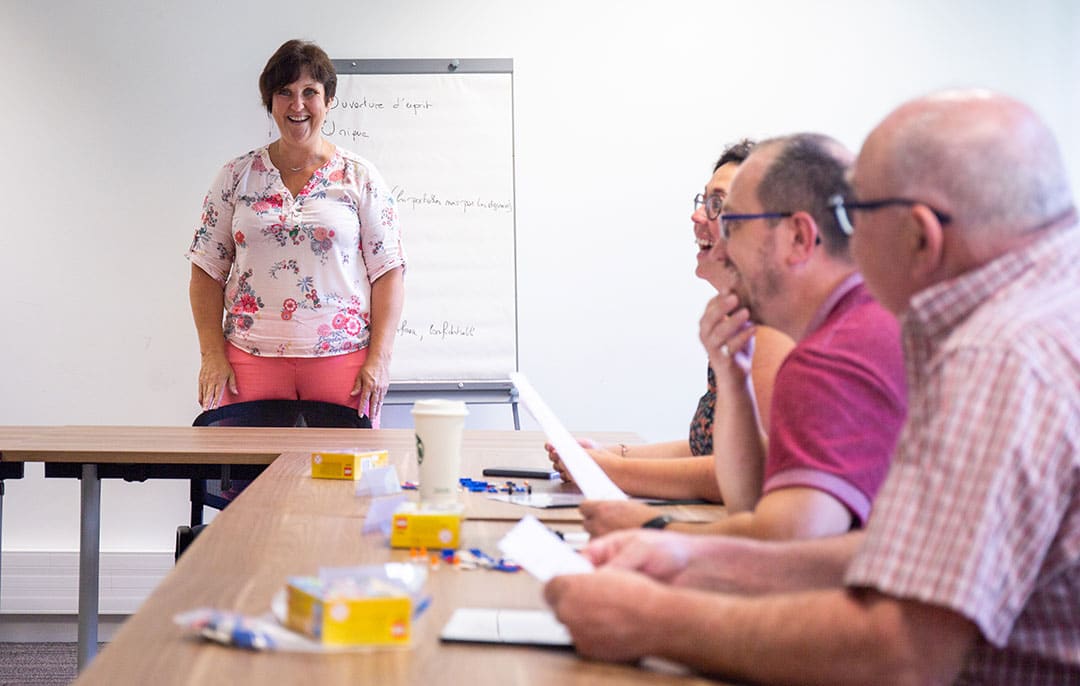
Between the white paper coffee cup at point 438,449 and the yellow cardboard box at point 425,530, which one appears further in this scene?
the white paper coffee cup at point 438,449

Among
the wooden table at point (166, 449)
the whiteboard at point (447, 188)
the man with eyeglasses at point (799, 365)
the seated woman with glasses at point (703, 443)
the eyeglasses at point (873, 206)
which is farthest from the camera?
the whiteboard at point (447, 188)

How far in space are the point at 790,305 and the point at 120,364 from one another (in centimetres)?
333

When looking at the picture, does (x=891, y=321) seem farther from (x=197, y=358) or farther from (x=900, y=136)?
(x=197, y=358)

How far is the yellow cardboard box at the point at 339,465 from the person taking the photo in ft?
6.35

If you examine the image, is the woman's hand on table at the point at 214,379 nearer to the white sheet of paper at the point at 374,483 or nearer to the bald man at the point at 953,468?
the white sheet of paper at the point at 374,483

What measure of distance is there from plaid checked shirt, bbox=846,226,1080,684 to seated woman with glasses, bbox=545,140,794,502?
756 millimetres

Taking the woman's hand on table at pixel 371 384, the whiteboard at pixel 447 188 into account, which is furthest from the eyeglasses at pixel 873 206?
the whiteboard at pixel 447 188

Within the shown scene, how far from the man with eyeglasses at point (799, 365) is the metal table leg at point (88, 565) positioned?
57.7 inches

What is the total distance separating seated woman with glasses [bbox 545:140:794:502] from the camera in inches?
66.0

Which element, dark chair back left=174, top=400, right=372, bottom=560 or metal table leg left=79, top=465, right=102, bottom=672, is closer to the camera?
metal table leg left=79, top=465, right=102, bottom=672

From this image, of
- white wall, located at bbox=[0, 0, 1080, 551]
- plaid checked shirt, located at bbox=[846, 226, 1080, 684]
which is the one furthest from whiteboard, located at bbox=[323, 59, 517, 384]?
plaid checked shirt, located at bbox=[846, 226, 1080, 684]

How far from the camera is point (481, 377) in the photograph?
4.15 metres

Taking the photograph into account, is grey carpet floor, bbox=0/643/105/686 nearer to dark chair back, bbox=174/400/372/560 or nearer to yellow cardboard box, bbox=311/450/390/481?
dark chair back, bbox=174/400/372/560

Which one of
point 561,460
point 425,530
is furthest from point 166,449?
point 425,530
